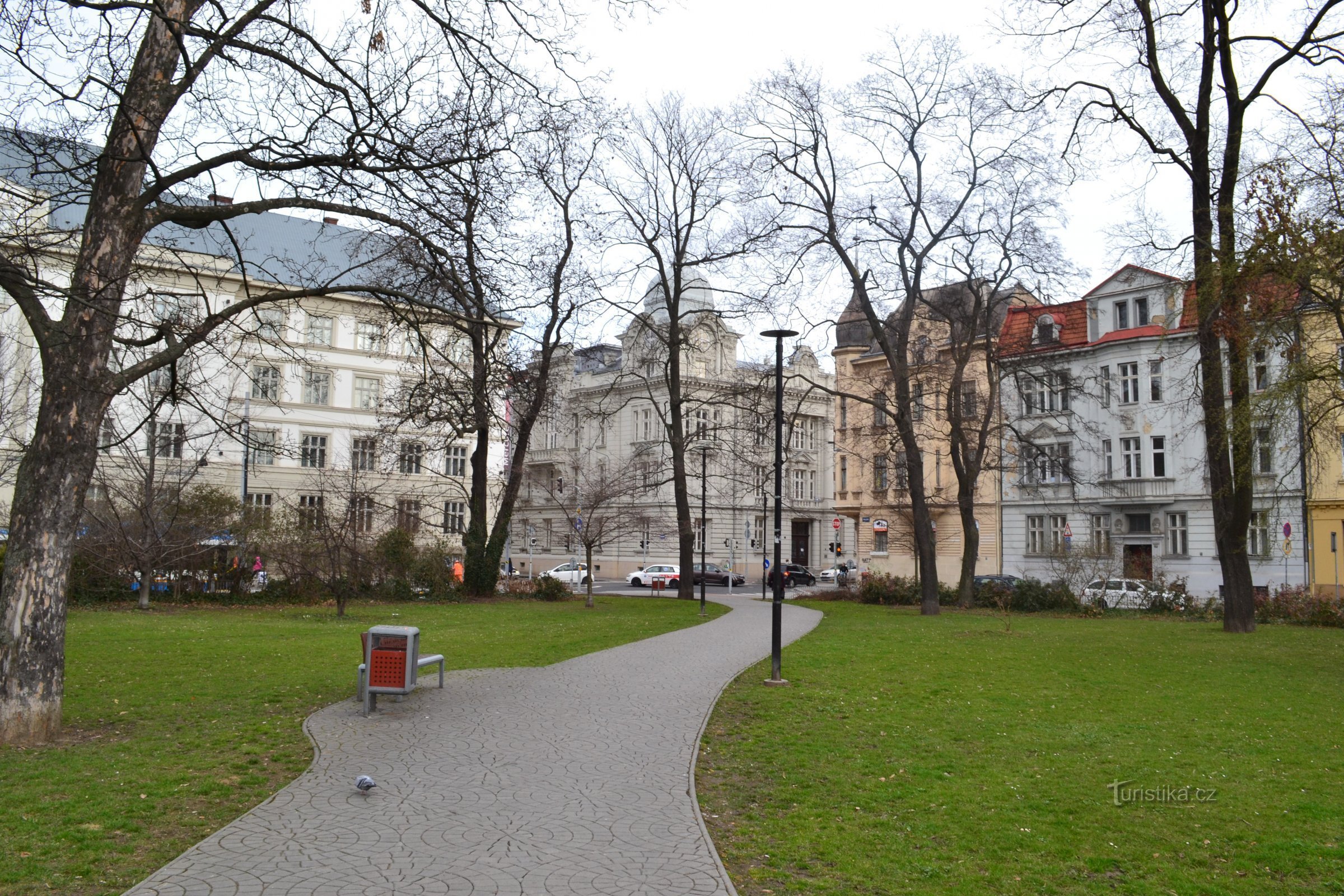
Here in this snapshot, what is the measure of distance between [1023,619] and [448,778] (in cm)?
2341

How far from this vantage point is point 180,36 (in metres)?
9.06

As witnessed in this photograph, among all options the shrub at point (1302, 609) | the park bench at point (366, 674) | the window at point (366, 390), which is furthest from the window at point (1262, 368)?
the window at point (366, 390)

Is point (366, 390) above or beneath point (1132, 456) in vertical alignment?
above

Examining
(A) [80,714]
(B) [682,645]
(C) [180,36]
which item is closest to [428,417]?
(B) [682,645]

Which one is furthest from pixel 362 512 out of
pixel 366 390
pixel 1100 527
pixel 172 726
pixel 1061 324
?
pixel 1061 324

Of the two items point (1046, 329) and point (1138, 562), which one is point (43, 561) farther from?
point (1046, 329)

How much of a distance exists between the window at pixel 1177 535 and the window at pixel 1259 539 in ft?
A: 8.23

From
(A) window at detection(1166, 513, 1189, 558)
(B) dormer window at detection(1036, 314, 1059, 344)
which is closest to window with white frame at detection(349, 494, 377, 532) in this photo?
(B) dormer window at detection(1036, 314, 1059, 344)

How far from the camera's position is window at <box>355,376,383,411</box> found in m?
56.3

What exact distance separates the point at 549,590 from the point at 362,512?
22.3 ft

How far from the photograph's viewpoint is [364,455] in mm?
47344

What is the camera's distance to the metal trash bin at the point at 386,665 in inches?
450

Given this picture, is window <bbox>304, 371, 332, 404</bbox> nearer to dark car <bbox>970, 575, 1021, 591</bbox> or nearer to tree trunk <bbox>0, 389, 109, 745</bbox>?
dark car <bbox>970, 575, 1021, 591</bbox>

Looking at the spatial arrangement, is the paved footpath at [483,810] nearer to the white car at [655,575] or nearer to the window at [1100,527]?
the window at [1100,527]
